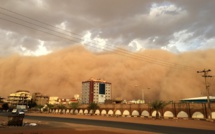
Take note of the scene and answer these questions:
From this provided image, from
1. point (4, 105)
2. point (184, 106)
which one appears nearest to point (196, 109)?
point (184, 106)

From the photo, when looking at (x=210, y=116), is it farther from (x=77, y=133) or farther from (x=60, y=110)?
(x=60, y=110)

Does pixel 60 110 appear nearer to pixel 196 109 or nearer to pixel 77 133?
pixel 196 109

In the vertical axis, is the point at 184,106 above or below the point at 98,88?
below

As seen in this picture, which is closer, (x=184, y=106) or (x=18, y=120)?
(x=18, y=120)

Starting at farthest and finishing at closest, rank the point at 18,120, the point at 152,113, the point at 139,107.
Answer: the point at 139,107
the point at 152,113
the point at 18,120

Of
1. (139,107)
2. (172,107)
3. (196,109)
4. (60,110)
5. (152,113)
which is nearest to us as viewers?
(196,109)

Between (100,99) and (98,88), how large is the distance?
10.5m

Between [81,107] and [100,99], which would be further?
[100,99]

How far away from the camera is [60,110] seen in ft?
354

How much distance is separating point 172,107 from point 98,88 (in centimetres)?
13951

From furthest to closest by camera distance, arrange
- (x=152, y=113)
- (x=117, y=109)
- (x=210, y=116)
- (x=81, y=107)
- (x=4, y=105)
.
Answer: (x=4, y=105), (x=81, y=107), (x=117, y=109), (x=152, y=113), (x=210, y=116)

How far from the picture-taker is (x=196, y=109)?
5306 centimetres

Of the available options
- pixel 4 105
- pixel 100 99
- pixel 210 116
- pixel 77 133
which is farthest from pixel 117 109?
pixel 100 99

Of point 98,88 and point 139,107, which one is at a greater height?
point 98,88
